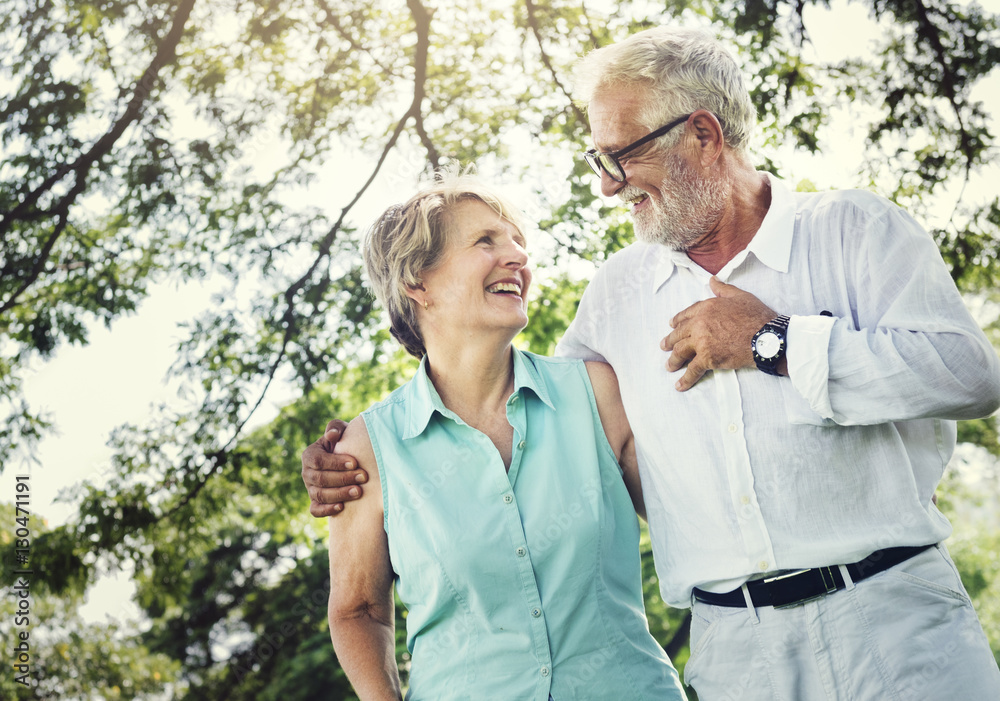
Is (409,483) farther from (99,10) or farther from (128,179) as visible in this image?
(99,10)

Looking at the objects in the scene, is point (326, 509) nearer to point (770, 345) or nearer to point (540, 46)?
point (770, 345)

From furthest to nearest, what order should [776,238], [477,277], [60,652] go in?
[60,652] → [477,277] → [776,238]

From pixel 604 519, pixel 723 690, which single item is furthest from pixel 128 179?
pixel 723 690

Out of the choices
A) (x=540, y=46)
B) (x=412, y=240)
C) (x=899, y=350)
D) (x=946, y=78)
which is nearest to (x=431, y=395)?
(x=412, y=240)

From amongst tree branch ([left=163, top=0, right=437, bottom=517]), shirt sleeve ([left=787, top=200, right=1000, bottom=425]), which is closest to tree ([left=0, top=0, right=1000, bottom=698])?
tree branch ([left=163, top=0, right=437, bottom=517])

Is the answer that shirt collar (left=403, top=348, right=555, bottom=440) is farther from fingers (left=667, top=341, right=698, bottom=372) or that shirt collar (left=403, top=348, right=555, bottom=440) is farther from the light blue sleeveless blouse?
fingers (left=667, top=341, right=698, bottom=372)

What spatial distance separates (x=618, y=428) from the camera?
211 cm

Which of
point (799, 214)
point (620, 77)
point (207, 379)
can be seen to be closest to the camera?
point (799, 214)

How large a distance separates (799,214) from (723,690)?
1.18 metres

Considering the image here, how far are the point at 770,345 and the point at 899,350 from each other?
26 centimetres

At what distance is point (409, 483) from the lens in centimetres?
197

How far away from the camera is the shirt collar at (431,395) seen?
2.07 m

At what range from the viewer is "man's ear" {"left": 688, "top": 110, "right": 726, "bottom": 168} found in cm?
204

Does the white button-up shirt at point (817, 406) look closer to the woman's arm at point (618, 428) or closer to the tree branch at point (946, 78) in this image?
the woman's arm at point (618, 428)
